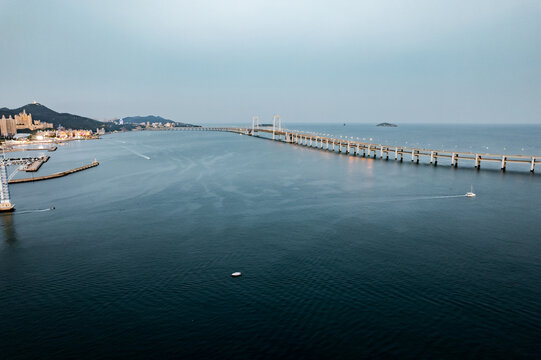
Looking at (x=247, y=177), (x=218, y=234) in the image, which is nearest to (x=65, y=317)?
(x=218, y=234)

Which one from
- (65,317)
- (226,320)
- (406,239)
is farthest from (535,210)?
(65,317)

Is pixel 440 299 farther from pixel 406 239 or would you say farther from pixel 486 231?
pixel 486 231

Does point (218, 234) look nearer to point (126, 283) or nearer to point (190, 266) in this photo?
point (190, 266)

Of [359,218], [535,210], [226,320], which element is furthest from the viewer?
[535,210]

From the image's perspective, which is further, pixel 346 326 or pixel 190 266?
pixel 190 266

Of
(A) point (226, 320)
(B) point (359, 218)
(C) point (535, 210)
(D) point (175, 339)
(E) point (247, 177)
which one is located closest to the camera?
(D) point (175, 339)

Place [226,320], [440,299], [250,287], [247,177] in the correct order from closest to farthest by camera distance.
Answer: [226,320], [440,299], [250,287], [247,177]
